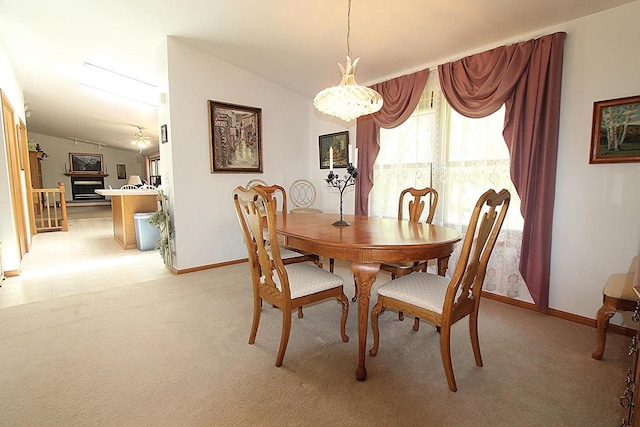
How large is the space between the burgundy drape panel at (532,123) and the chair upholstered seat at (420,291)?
110 centimetres

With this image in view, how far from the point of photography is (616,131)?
2.03 meters

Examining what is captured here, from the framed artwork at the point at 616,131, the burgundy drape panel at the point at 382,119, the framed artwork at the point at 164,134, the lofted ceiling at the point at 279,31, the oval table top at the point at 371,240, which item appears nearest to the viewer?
the oval table top at the point at 371,240

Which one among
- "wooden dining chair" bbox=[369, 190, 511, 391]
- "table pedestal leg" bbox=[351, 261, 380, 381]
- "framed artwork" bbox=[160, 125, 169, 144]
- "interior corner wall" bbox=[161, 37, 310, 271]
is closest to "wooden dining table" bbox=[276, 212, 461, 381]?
"table pedestal leg" bbox=[351, 261, 380, 381]

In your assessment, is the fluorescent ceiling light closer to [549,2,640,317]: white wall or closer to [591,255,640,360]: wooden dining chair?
[549,2,640,317]: white wall

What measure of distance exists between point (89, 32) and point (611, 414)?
4.98 m

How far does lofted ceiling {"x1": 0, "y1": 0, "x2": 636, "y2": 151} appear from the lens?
223 centimetres

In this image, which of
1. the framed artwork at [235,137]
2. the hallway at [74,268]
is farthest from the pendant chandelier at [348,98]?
the hallway at [74,268]

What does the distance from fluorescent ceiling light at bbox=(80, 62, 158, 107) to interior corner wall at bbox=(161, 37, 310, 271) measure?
1.84 m

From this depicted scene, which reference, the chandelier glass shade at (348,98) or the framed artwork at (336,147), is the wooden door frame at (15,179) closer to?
the framed artwork at (336,147)

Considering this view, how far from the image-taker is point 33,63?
4168 mm

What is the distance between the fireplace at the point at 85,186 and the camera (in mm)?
11637

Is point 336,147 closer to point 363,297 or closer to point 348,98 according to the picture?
point 348,98

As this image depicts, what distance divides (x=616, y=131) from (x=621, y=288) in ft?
3.49

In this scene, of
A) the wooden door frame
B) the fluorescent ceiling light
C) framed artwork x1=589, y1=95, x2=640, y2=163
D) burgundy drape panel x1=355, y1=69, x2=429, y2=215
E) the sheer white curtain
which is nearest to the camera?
framed artwork x1=589, y1=95, x2=640, y2=163
